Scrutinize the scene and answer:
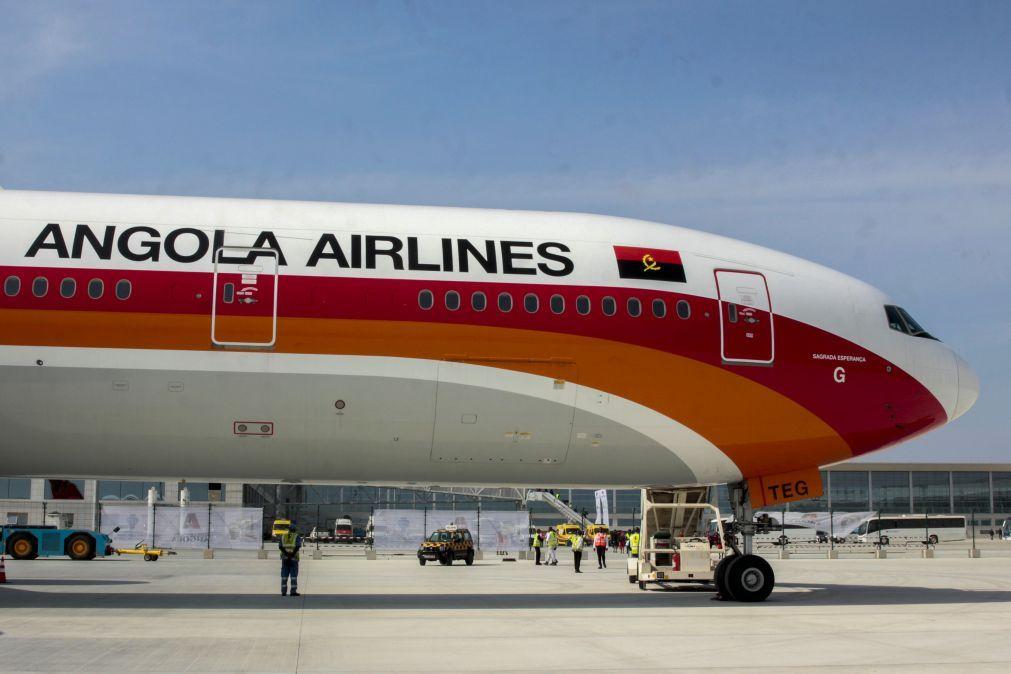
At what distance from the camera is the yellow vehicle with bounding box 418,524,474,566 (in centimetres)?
4162

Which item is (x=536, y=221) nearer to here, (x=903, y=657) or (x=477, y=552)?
(x=903, y=657)

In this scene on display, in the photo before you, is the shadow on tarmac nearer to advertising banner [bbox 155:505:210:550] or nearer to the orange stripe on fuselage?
the orange stripe on fuselage

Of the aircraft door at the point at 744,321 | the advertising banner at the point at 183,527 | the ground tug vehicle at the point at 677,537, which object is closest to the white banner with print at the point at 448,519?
the advertising banner at the point at 183,527

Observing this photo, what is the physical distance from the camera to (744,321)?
19.4 meters

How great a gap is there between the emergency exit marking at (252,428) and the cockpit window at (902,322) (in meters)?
11.9

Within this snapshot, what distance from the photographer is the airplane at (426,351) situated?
1714 cm

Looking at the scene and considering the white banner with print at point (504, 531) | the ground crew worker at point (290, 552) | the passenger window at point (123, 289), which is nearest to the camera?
the passenger window at point (123, 289)

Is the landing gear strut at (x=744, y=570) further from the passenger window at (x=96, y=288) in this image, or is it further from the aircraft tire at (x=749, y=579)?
the passenger window at (x=96, y=288)

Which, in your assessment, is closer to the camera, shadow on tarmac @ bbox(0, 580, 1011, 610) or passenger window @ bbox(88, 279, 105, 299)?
passenger window @ bbox(88, 279, 105, 299)

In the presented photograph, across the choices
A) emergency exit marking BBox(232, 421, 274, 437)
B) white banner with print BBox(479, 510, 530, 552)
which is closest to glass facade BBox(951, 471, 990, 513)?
white banner with print BBox(479, 510, 530, 552)

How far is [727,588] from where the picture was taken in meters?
20.3

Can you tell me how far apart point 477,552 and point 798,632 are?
33546 mm

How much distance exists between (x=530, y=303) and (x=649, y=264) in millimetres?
2479

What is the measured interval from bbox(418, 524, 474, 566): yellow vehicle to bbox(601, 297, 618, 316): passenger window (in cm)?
2485
